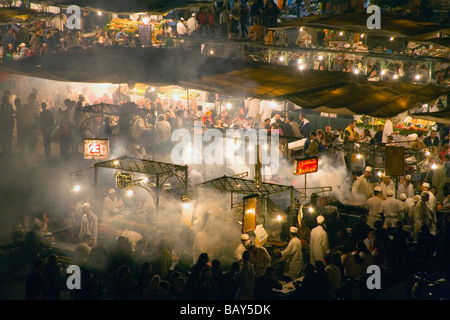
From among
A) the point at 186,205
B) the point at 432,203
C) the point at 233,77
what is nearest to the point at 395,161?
the point at 432,203

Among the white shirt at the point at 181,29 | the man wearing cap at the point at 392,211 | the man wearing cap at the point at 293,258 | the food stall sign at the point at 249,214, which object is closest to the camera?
the food stall sign at the point at 249,214

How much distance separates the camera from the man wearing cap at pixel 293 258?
13.0 meters

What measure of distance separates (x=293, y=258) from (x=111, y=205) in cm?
501

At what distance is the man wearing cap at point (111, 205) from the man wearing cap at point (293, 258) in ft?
15.3

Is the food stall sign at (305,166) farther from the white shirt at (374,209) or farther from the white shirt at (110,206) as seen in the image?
the white shirt at (110,206)

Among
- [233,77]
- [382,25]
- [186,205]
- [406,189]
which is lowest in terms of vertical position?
[186,205]

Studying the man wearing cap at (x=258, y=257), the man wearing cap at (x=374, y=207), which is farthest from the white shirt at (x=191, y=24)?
the man wearing cap at (x=258, y=257)

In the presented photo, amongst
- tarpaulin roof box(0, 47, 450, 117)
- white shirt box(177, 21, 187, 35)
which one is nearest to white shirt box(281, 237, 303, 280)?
tarpaulin roof box(0, 47, 450, 117)

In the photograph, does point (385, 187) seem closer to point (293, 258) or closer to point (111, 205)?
point (293, 258)

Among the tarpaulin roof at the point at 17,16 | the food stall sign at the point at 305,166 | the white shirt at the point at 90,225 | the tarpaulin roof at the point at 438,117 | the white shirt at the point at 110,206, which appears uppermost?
the tarpaulin roof at the point at 17,16

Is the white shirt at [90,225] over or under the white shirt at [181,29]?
under

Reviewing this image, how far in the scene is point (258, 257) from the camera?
40.9 feet

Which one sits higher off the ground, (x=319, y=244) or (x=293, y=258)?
(x=319, y=244)
